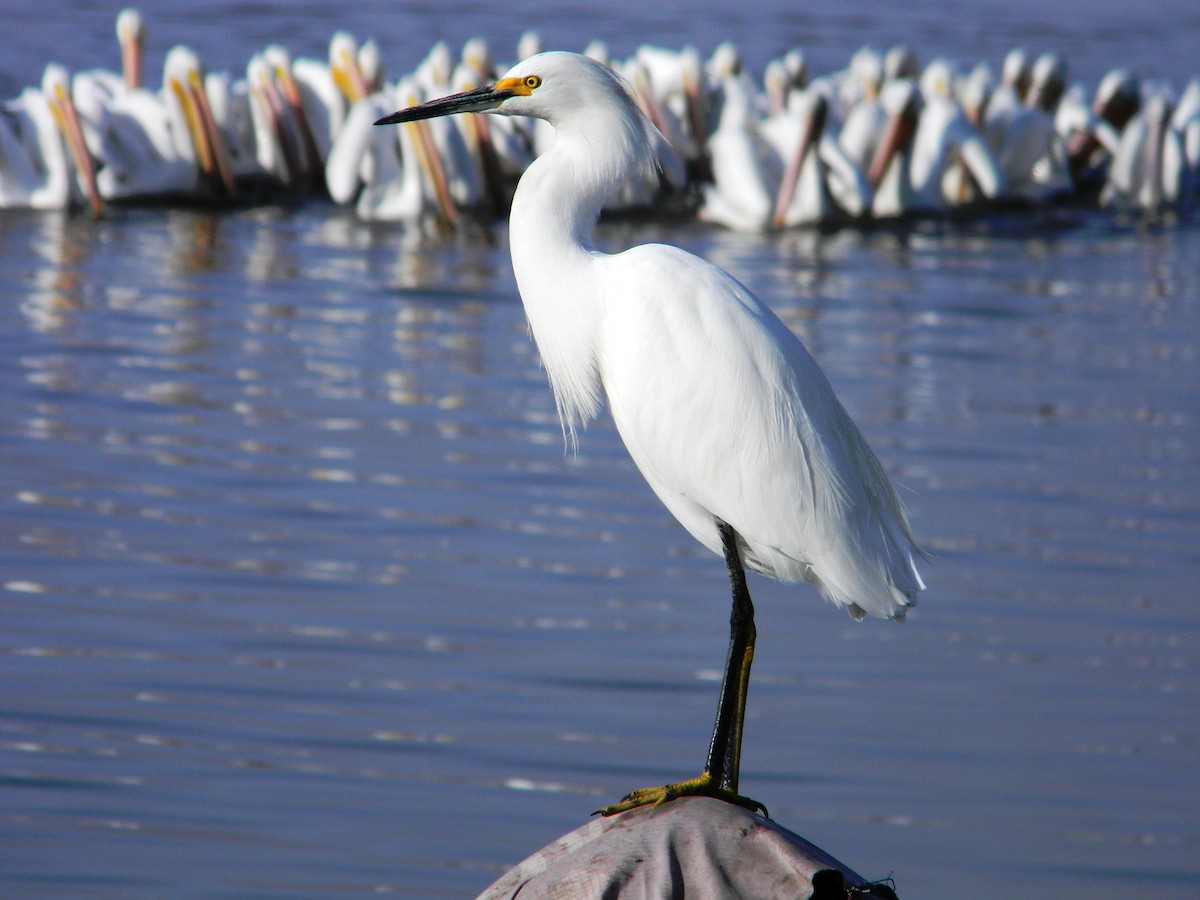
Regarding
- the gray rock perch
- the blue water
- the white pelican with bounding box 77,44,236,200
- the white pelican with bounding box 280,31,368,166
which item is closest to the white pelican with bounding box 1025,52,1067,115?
→ the white pelican with bounding box 280,31,368,166

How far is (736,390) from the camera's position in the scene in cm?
409

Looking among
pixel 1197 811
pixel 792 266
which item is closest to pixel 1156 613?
pixel 1197 811

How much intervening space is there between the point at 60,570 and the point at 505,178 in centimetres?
977

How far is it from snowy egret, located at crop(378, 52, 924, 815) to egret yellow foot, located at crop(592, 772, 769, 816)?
18 centimetres

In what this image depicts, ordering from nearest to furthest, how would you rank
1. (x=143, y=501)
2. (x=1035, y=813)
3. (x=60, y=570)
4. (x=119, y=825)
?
(x=119, y=825)
(x=1035, y=813)
(x=60, y=570)
(x=143, y=501)

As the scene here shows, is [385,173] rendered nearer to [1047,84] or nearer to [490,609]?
[490,609]

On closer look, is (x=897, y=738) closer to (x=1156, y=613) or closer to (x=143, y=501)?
(x=1156, y=613)

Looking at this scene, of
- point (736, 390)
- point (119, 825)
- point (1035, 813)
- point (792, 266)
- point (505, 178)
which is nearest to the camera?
point (736, 390)

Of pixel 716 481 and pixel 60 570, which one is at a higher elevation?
pixel 716 481

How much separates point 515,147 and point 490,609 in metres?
9.96

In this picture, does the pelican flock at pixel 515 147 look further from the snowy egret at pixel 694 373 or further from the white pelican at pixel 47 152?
the snowy egret at pixel 694 373

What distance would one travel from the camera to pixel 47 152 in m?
14.1

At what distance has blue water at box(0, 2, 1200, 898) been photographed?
4.92 metres

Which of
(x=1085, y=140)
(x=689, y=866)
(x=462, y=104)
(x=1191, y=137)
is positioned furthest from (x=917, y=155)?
(x=689, y=866)
